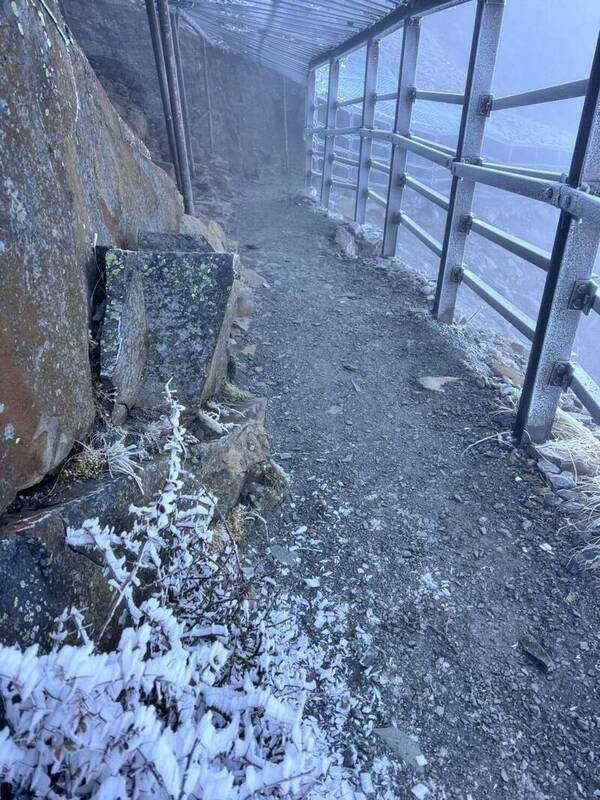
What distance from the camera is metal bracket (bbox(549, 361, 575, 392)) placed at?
2770mm

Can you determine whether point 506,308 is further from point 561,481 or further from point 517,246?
point 561,481

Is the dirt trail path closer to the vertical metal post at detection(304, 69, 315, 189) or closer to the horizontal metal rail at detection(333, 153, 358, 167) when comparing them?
the horizontal metal rail at detection(333, 153, 358, 167)

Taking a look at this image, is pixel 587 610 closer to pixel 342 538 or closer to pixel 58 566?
pixel 342 538

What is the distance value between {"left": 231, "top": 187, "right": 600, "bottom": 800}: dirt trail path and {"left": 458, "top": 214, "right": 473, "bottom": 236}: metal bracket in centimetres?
94

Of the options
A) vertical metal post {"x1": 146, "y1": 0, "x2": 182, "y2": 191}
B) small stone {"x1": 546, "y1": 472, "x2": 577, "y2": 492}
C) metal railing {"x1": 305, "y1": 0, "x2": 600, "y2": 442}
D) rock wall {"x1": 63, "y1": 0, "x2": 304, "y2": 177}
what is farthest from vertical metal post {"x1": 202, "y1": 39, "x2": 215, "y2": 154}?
small stone {"x1": 546, "y1": 472, "x2": 577, "y2": 492}

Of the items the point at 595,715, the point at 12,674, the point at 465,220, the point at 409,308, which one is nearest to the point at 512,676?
the point at 595,715

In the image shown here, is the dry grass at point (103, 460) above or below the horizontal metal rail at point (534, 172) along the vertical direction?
below

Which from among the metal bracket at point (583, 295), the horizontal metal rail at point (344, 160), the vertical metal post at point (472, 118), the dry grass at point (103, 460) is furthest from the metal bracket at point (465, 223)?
the horizontal metal rail at point (344, 160)

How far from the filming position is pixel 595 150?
233 centimetres

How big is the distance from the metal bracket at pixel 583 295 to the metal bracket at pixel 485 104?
6.19 ft

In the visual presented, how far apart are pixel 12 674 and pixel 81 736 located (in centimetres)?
14

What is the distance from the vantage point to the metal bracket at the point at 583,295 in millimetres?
2545

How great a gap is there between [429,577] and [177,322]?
4.94 ft

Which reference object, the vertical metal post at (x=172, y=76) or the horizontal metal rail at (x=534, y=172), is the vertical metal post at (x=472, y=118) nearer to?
the horizontal metal rail at (x=534, y=172)
